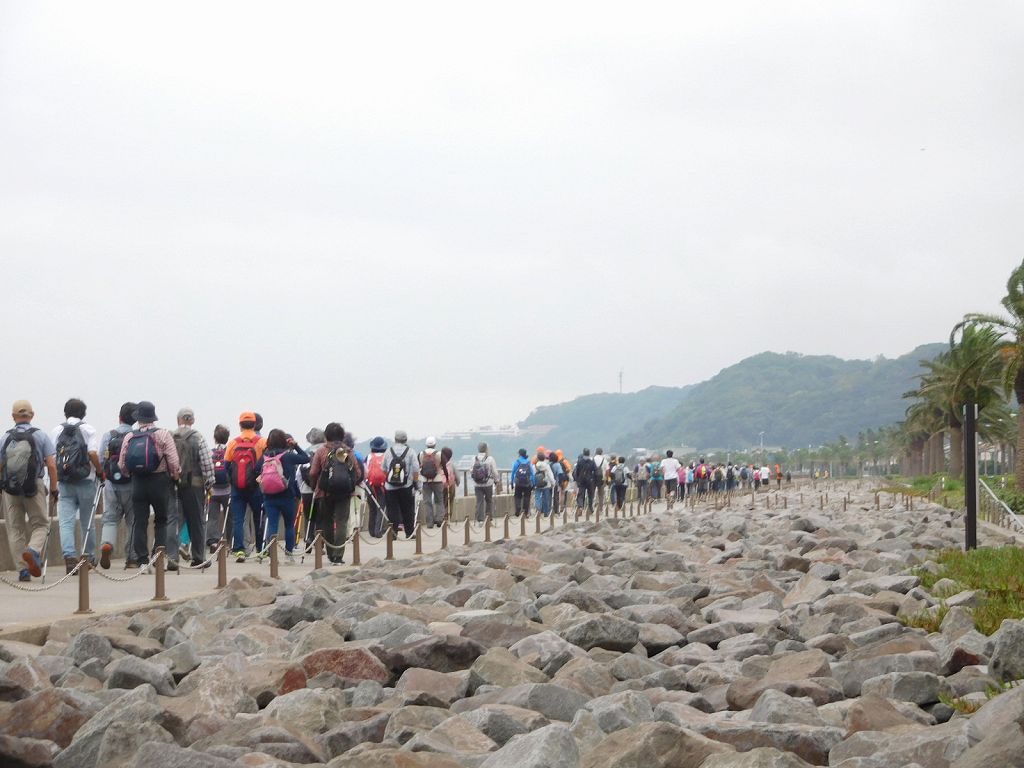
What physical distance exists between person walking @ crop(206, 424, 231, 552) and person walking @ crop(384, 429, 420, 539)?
102 inches

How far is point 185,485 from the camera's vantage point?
48.0 ft

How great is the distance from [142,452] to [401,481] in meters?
6.05

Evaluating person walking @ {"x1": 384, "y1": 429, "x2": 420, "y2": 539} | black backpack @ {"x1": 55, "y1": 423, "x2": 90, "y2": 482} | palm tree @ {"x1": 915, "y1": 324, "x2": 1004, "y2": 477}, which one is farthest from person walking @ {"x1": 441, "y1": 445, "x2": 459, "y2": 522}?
palm tree @ {"x1": 915, "y1": 324, "x2": 1004, "y2": 477}

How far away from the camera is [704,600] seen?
→ 12.7 meters

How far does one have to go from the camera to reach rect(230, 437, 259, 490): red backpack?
54.0ft

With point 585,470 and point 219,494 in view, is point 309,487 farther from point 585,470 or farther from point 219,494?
point 585,470

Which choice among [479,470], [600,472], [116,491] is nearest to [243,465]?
[116,491]

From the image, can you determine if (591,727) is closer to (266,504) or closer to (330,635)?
(330,635)

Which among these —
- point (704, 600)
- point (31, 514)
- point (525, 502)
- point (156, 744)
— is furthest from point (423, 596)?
point (525, 502)

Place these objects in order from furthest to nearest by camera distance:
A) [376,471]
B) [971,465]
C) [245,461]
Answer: [376,471] < [245,461] < [971,465]

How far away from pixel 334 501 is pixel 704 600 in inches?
226

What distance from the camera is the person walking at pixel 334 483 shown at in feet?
52.4

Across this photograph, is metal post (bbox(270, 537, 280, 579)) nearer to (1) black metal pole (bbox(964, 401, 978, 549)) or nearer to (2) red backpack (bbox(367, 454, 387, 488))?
(2) red backpack (bbox(367, 454, 387, 488))

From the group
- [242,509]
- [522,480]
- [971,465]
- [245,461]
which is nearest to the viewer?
[971,465]
